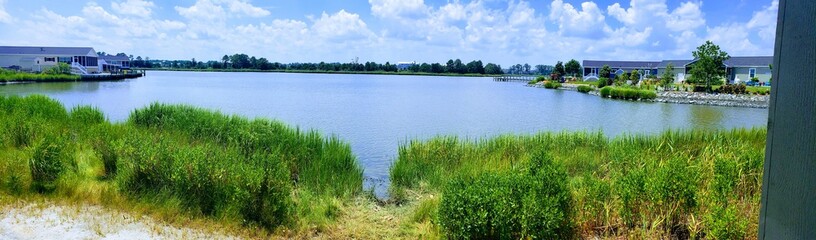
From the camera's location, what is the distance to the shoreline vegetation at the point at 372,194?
14.2 ft

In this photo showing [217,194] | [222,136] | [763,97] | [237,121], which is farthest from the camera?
[763,97]

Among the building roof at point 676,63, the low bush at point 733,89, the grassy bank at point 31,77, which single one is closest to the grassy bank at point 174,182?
the low bush at point 733,89

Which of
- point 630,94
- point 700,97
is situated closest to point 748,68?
point 700,97

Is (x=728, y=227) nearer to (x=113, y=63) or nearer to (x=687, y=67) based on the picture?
(x=687, y=67)

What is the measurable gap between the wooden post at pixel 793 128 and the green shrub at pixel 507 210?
2738mm

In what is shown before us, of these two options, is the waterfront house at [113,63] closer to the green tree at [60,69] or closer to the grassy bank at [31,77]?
the green tree at [60,69]

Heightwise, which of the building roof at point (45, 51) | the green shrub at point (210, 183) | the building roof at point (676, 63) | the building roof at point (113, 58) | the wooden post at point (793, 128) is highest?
the building roof at point (676, 63)

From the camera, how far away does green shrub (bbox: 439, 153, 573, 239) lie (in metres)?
4.18

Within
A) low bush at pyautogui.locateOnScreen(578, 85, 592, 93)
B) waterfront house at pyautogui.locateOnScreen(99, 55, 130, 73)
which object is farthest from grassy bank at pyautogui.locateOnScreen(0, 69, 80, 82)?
low bush at pyautogui.locateOnScreen(578, 85, 592, 93)

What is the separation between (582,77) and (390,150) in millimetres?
68865

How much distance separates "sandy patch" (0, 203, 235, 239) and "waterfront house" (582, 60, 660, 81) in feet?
233

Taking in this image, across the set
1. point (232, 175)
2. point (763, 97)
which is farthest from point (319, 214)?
point (763, 97)

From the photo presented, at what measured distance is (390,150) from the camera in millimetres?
12789

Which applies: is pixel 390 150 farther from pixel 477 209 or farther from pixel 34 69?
pixel 34 69
